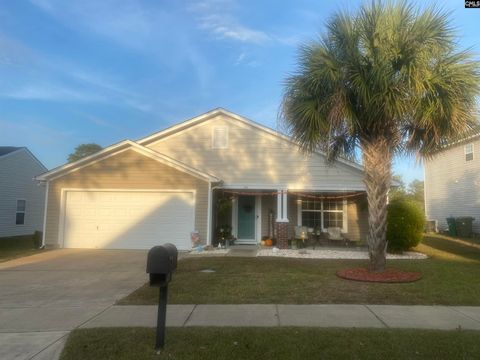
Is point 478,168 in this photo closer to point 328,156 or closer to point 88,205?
point 328,156

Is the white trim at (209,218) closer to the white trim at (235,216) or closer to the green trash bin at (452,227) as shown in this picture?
the white trim at (235,216)

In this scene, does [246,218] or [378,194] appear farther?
[246,218]

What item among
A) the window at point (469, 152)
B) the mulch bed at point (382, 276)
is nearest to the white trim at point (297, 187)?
the mulch bed at point (382, 276)

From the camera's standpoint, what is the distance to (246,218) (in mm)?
18016

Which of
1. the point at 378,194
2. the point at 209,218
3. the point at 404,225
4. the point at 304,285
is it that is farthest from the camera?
the point at 209,218

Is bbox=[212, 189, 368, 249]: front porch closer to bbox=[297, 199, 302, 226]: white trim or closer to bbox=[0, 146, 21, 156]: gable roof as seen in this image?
bbox=[297, 199, 302, 226]: white trim

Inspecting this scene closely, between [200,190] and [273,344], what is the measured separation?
35.9ft

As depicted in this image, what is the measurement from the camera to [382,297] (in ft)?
24.4

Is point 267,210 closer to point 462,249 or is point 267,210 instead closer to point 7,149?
point 462,249

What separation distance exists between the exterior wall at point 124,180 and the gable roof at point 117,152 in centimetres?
15

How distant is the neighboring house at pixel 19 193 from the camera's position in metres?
22.5

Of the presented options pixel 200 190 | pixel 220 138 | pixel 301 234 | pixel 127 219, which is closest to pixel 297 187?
pixel 301 234

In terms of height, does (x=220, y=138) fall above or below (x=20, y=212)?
above

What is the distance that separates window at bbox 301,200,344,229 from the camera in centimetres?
1800
